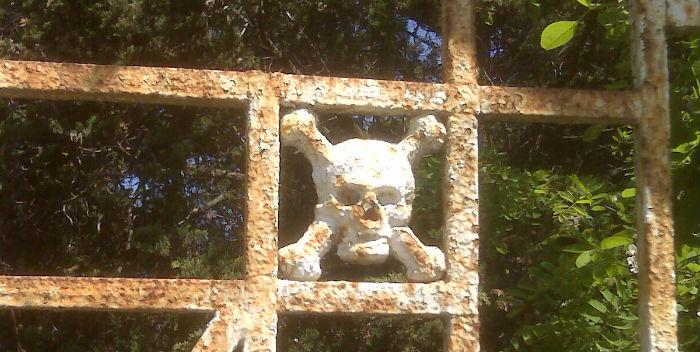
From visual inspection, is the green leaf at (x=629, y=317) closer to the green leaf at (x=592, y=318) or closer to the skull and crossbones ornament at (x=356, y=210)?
the green leaf at (x=592, y=318)

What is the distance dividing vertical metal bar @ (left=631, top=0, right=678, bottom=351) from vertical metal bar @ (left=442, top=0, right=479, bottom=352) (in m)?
0.36

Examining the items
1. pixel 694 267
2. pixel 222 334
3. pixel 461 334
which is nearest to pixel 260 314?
pixel 222 334

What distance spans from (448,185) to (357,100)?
259 mm

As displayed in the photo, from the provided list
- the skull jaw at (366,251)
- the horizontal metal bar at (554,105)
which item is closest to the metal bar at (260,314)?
the skull jaw at (366,251)

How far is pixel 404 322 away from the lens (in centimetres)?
501

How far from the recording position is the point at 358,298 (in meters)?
1.86

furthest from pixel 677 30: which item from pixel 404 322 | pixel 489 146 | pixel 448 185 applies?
pixel 404 322

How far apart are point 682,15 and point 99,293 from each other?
1383 mm

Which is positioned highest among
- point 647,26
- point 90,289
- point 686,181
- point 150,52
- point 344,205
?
point 150,52

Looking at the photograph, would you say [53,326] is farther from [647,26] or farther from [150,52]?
[647,26]

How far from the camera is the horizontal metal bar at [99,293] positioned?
1780mm

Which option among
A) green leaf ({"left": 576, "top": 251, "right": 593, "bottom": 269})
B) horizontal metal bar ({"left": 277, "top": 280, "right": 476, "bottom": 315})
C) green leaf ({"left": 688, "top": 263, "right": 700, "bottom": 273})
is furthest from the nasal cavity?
green leaf ({"left": 688, "top": 263, "right": 700, "bottom": 273})

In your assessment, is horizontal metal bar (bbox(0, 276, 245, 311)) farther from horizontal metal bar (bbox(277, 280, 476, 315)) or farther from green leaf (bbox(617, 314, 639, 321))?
green leaf (bbox(617, 314, 639, 321))

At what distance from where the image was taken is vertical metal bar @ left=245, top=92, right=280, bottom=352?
184cm
